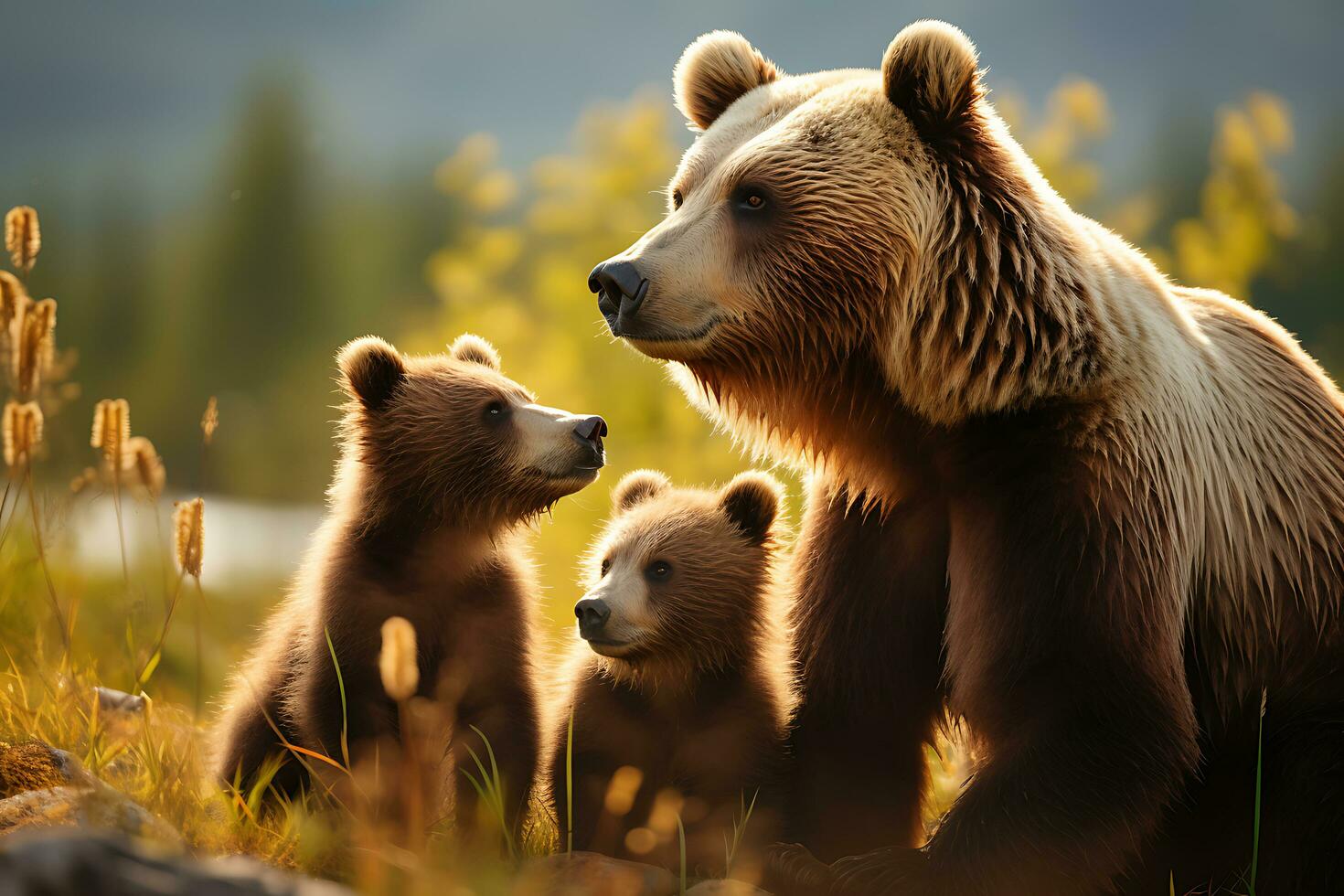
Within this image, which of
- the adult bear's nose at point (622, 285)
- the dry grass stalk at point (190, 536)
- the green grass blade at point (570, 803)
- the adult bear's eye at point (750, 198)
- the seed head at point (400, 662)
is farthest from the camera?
the green grass blade at point (570, 803)

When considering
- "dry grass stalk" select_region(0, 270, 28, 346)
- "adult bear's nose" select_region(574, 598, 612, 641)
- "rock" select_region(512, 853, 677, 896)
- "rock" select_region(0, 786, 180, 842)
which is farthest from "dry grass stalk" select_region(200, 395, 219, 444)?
"rock" select_region(512, 853, 677, 896)

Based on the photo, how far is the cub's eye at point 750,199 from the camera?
3319 millimetres

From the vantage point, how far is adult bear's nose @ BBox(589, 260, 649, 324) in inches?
123

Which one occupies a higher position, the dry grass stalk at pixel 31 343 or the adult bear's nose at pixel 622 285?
the adult bear's nose at pixel 622 285

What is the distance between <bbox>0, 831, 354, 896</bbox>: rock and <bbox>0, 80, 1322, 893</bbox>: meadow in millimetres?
686

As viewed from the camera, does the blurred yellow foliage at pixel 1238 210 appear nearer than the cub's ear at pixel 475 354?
No

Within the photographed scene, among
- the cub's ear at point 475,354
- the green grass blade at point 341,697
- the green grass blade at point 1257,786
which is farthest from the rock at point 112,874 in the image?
the cub's ear at point 475,354

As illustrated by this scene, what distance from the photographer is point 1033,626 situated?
2951 millimetres

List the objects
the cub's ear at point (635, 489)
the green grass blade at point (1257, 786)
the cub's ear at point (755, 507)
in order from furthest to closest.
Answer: the cub's ear at point (635, 489) < the cub's ear at point (755, 507) < the green grass blade at point (1257, 786)

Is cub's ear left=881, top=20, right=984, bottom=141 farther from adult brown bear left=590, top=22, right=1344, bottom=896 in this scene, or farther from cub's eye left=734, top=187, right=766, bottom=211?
cub's eye left=734, top=187, right=766, bottom=211

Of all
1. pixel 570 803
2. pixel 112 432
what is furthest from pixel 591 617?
pixel 112 432

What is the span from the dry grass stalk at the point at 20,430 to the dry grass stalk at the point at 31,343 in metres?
0.06

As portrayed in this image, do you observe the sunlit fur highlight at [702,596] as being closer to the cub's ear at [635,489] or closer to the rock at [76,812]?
the cub's ear at [635,489]

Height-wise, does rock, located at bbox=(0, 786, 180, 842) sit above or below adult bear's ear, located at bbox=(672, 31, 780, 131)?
below
